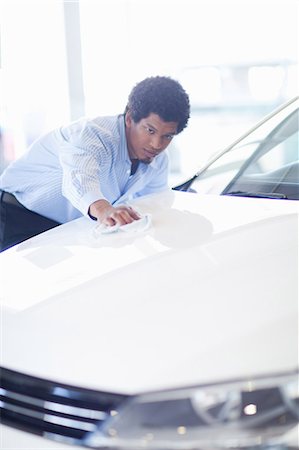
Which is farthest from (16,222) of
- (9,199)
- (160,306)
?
(160,306)

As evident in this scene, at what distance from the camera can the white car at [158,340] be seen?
93 centimetres

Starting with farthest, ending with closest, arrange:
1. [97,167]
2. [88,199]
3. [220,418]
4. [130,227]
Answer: [97,167] → [88,199] → [130,227] → [220,418]

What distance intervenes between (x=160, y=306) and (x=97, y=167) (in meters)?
0.87

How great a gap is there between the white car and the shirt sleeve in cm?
31

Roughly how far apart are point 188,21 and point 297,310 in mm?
5709

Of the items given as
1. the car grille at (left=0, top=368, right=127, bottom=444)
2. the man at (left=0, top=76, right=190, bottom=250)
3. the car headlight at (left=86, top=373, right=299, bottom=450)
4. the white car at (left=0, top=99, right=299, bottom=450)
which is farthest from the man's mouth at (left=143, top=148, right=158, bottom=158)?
the car headlight at (left=86, top=373, right=299, bottom=450)

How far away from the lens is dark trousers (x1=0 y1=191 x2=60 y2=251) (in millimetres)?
2260

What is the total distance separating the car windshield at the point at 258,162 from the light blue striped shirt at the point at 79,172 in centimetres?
21

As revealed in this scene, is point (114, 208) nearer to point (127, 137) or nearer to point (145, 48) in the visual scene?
point (127, 137)

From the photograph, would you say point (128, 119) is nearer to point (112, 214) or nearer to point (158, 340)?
point (112, 214)

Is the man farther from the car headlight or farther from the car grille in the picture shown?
the car headlight

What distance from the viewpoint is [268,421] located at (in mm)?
913

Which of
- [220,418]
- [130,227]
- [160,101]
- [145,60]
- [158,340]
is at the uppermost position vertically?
[145,60]

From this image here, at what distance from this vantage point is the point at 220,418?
0.93 metres
